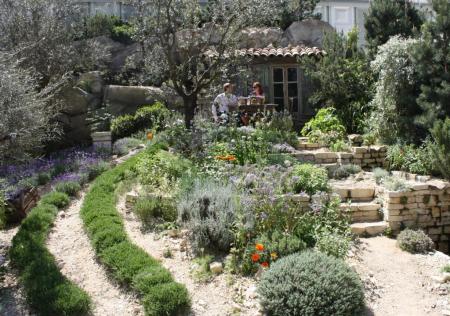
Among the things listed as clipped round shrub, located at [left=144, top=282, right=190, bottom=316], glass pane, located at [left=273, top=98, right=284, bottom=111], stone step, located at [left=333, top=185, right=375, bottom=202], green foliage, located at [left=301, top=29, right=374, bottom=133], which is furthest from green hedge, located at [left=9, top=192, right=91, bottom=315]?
glass pane, located at [left=273, top=98, right=284, bottom=111]

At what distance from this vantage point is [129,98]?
15.4m

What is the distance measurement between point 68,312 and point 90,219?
2304mm

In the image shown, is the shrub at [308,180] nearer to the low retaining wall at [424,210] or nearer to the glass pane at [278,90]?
the low retaining wall at [424,210]

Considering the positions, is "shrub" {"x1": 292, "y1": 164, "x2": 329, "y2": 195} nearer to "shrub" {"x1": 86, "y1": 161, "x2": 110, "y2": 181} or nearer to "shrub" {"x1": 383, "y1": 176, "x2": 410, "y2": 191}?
"shrub" {"x1": 383, "y1": 176, "x2": 410, "y2": 191}

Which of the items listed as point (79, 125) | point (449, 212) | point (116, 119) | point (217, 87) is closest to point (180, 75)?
point (217, 87)

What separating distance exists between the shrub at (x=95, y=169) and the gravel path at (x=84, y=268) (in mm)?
2022

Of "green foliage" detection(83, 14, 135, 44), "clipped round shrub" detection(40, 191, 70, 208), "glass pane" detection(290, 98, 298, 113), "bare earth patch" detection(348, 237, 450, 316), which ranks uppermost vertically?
"green foliage" detection(83, 14, 135, 44)

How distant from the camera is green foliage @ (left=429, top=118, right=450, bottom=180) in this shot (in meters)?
8.50

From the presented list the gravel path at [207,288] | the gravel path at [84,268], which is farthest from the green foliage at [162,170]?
the gravel path at [207,288]

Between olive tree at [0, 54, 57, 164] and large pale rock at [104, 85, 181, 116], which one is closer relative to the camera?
olive tree at [0, 54, 57, 164]

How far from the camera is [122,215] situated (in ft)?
26.4

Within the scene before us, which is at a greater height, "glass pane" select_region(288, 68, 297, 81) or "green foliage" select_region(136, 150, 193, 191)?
"glass pane" select_region(288, 68, 297, 81)

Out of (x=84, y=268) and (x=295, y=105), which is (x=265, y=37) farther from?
(x=84, y=268)

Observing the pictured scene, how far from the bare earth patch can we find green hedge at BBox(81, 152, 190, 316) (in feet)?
7.55
